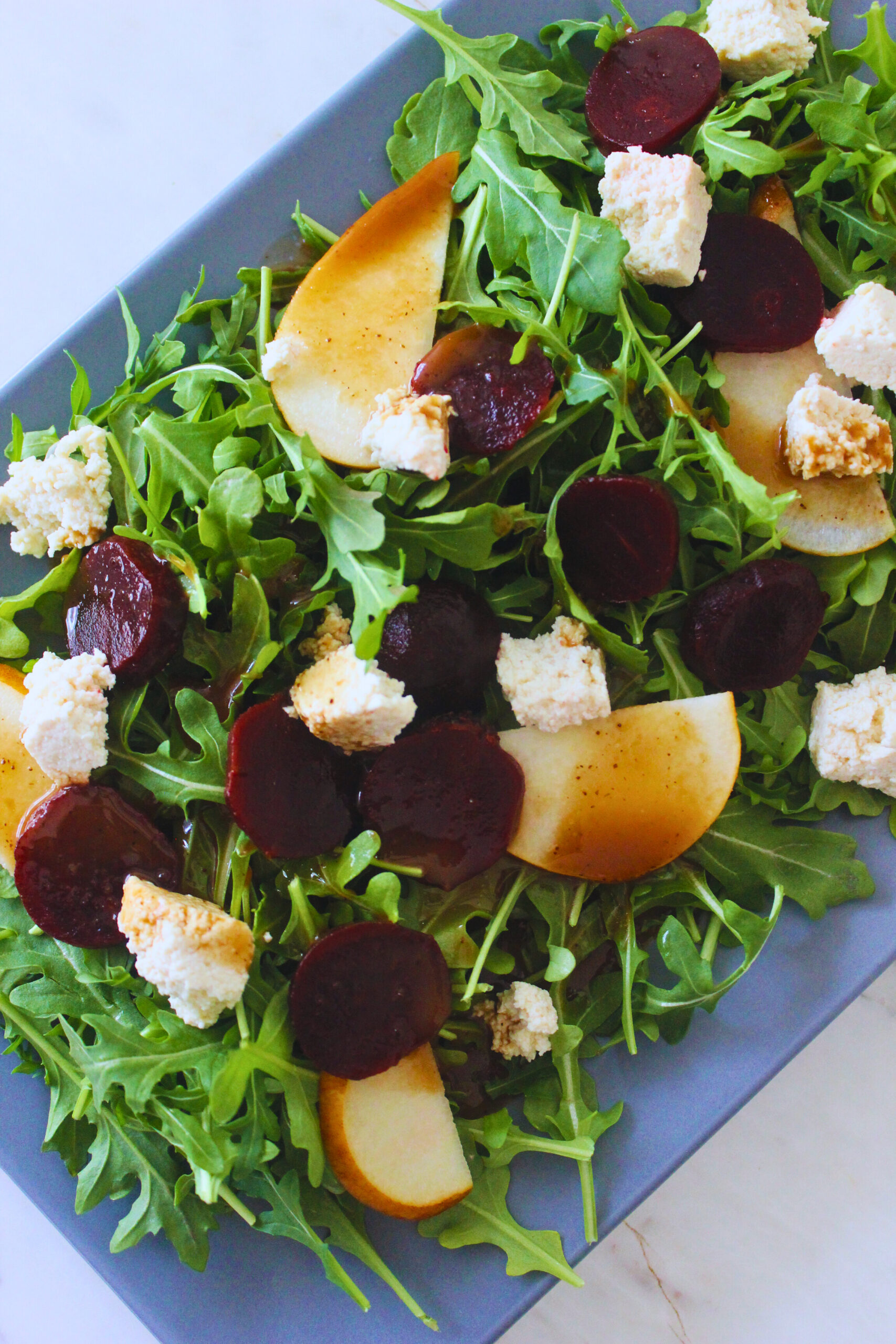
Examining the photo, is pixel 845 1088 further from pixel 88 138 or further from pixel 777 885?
pixel 88 138

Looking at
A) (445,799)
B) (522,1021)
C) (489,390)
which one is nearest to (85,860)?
(445,799)

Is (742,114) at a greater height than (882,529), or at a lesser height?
greater

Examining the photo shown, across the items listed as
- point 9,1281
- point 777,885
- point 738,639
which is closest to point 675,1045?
point 777,885

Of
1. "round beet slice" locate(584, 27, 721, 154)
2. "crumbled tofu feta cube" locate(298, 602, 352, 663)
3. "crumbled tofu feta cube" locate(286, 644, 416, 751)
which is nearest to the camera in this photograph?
"crumbled tofu feta cube" locate(286, 644, 416, 751)

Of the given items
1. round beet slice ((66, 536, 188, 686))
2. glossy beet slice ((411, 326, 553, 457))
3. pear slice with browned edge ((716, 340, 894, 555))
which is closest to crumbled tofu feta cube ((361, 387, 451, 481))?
glossy beet slice ((411, 326, 553, 457))

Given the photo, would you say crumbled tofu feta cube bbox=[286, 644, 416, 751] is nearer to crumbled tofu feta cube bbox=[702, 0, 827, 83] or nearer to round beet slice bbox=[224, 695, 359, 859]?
round beet slice bbox=[224, 695, 359, 859]

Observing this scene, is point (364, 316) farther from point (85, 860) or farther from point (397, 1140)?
point (397, 1140)
